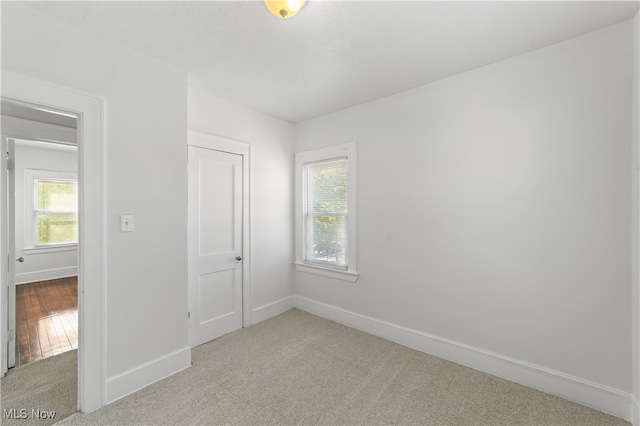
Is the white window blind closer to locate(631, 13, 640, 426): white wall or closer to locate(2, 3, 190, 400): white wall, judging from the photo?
locate(2, 3, 190, 400): white wall

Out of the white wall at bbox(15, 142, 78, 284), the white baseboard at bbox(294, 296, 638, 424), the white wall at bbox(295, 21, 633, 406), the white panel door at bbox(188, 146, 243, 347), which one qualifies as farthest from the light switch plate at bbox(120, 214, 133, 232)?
the white wall at bbox(15, 142, 78, 284)

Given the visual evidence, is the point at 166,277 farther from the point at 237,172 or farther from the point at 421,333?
the point at 421,333

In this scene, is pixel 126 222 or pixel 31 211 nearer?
pixel 126 222

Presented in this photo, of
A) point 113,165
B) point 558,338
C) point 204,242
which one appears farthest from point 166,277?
point 558,338

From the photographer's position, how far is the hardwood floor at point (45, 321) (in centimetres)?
267

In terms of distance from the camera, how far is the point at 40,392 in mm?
2045

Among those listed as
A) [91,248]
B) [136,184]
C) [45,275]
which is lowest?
[45,275]

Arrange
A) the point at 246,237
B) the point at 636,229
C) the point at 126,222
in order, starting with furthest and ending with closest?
the point at 246,237, the point at 126,222, the point at 636,229

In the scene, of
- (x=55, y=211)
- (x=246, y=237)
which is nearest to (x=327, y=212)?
(x=246, y=237)

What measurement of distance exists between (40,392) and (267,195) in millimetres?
2578

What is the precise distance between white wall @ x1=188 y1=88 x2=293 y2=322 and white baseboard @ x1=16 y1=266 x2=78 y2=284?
5.07 metres

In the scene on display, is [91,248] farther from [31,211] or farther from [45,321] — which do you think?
[31,211]

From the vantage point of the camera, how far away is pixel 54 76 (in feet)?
5.74

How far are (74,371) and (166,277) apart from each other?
3.75 feet
